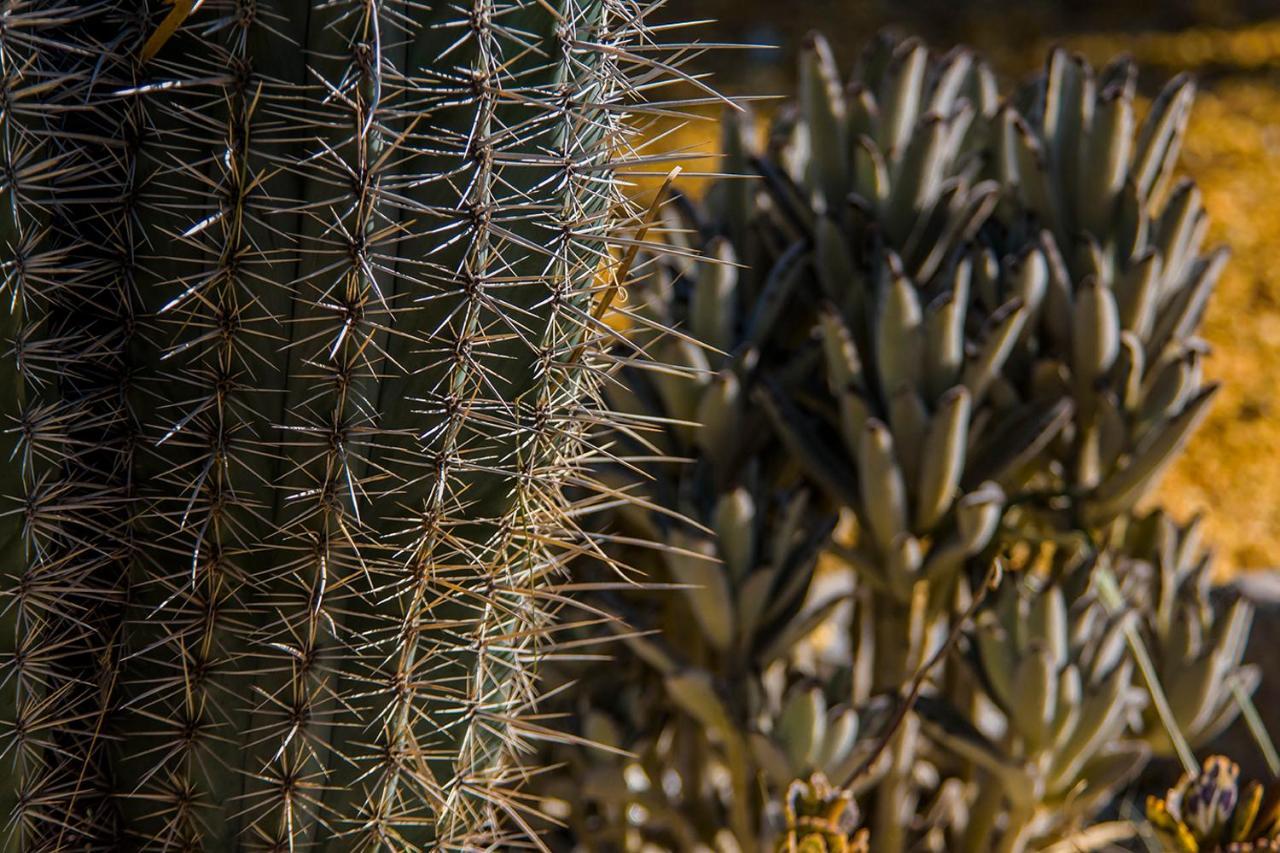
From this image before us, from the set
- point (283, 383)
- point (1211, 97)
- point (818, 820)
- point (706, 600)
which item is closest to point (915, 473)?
point (706, 600)

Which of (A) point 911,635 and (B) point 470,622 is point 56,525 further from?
(A) point 911,635

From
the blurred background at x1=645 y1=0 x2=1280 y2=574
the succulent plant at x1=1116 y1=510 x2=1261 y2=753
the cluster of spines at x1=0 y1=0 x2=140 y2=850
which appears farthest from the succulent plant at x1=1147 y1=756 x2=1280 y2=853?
the blurred background at x1=645 y1=0 x2=1280 y2=574

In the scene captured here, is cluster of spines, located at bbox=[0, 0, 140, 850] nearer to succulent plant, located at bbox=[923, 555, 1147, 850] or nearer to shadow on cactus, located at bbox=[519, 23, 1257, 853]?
shadow on cactus, located at bbox=[519, 23, 1257, 853]

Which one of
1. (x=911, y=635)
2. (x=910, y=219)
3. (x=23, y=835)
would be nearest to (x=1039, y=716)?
(x=911, y=635)

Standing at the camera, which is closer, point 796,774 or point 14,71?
point 14,71

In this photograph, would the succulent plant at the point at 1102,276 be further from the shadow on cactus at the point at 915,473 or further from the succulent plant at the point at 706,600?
the succulent plant at the point at 706,600

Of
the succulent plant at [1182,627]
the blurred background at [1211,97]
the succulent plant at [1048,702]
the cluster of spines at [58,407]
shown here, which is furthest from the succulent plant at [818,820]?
the blurred background at [1211,97]

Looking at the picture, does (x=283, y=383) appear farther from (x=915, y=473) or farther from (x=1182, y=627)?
(x=1182, y=627)
